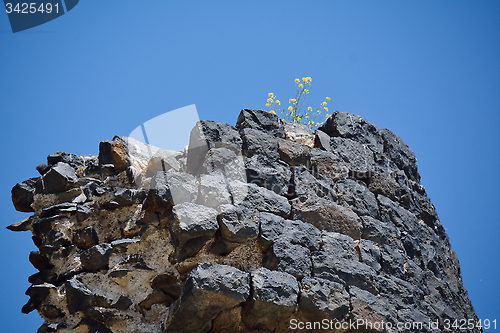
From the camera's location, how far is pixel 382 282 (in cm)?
355

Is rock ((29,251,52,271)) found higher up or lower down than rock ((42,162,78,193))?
lower down

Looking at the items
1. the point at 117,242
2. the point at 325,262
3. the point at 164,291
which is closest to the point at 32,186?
the point at 117,242

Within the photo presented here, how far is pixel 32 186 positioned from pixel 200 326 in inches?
79.8

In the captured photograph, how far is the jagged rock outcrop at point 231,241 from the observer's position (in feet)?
9.89

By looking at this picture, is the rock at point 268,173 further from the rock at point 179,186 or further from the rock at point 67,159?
the rock at point 67,159

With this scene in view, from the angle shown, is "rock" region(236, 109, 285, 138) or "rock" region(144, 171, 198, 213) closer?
"rock" region(144, 171, 198, 213)

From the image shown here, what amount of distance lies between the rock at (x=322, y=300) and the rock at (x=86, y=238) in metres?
1.63

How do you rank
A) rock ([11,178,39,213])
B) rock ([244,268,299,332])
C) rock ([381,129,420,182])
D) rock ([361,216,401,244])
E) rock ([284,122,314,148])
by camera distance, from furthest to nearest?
rock ([381,129,420,182]) → rock ([284,122,314,148]) → rock ([361,216,401,244]) → rock ([11,178,39,213]) → rock ([244,268,299,332])

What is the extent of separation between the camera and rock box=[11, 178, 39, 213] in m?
3.73

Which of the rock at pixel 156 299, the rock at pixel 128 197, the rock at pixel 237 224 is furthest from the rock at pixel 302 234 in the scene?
the rock at pixel 128 197

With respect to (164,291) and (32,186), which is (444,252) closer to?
(164,291)

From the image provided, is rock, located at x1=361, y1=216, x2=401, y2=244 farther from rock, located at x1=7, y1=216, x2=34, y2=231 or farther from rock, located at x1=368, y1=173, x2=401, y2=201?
rock, located at x1=7, y1=216, x2=34, y2=231

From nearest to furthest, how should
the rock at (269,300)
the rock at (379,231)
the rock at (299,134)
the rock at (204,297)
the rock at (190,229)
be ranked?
the rock at (204,297), the rock at (269,300), the rock at (190,229), the rock at (379,231), the rock at (299,134)

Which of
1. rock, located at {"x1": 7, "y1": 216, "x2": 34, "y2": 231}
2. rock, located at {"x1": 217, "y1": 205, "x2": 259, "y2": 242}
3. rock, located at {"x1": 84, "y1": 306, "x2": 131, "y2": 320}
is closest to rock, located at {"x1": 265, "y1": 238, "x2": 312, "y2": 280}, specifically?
rock, located at {"x1": 217, "y1": 205, "x2": 259, "y2": 242}
